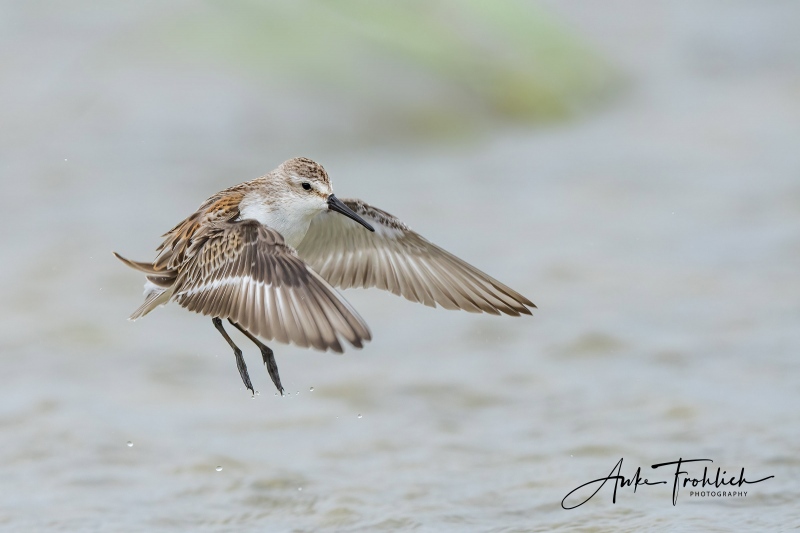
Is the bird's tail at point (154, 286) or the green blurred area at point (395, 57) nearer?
the bird's tail at point (154, 286)

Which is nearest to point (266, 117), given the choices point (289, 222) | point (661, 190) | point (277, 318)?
point (661, 190)

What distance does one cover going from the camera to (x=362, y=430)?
957cm

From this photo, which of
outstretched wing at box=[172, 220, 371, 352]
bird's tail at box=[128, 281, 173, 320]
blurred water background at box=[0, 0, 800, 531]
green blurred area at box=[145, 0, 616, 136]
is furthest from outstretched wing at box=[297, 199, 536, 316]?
green blurred area at box=[145, 0, 616, 136]

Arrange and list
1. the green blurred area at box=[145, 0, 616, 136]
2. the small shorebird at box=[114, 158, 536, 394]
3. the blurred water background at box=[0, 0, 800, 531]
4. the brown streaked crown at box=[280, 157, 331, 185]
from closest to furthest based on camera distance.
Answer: the small shorebird at box=[114, 158, 536, 394] < the brown streaked crown at box=[280, 157, 331, 185] < the blurred water background at box=[0, 0, 800, 531] < the green blurred area at box=[145, 0, 616, 136]

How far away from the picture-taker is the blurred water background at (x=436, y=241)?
8.77 meters

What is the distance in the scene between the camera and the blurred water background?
8766mm

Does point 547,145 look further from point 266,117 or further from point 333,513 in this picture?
point 333,513

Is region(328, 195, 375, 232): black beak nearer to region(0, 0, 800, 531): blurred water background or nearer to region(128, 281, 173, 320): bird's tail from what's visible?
region(128, 281, 173, 320): bird's tail

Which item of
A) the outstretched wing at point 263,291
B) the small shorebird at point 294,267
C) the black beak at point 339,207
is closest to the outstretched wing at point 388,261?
the small shorebird at point 294,267

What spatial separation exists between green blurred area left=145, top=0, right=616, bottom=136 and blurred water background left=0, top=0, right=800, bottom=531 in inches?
1.3

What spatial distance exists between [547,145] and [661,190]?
1.47 metres
